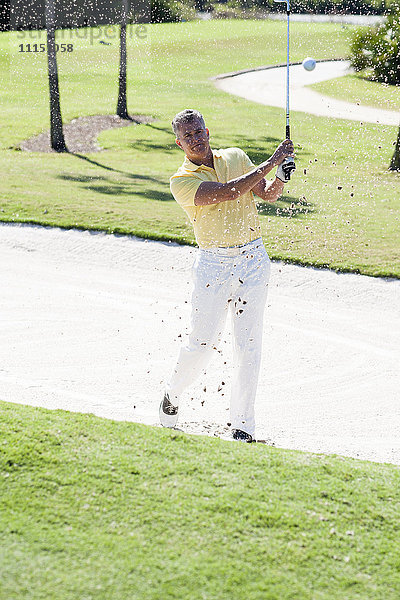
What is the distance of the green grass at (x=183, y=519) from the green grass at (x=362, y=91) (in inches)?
791

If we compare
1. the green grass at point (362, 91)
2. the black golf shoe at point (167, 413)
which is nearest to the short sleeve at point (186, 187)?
the black golf shoe at point (167, 413)

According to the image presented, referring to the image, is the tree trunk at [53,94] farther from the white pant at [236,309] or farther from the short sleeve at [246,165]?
the white pant at [236,309]

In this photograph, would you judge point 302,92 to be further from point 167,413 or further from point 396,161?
point 167,413

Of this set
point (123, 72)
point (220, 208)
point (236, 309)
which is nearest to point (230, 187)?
point (220, 208)

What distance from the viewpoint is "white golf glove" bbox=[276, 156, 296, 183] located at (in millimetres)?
4640

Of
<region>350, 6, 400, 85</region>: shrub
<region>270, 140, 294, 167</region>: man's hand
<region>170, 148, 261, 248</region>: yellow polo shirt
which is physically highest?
<region>350, 6, 400, 85</region>: shrub

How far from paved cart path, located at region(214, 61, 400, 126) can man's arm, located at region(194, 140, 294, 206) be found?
17.0 m

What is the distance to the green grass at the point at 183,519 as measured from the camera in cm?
323

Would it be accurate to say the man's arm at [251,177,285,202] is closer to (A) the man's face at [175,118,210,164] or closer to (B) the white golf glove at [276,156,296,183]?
(B) the white golf glove at [276,156,296,183]

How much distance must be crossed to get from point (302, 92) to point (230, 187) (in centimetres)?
2390

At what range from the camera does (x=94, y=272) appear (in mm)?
9148

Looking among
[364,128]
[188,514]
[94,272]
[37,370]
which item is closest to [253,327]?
[188,514]

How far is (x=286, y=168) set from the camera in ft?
15.3

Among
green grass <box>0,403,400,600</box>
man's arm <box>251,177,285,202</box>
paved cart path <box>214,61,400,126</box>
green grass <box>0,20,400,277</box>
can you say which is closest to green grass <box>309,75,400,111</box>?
paved cart path <box>214,61,400,126</box>
